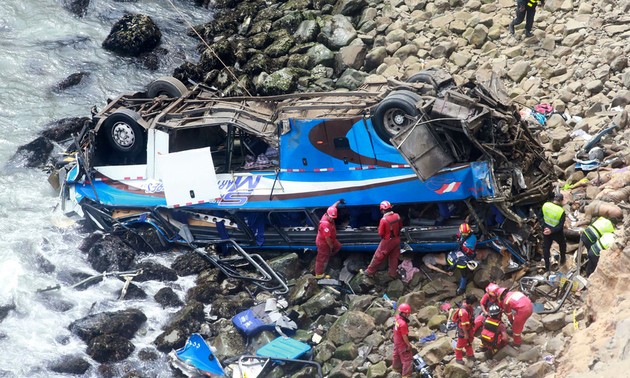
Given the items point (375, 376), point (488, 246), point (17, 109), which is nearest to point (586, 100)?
point (488, 246)

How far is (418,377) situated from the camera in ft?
33.4

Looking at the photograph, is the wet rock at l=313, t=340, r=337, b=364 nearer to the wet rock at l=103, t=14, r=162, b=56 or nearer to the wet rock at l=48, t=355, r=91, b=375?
the wet rock at l=48, t=355, r=91, b=375

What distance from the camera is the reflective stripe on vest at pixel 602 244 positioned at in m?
10.1

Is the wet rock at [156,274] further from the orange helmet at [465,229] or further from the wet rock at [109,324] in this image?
the orange helmet at [465,229]

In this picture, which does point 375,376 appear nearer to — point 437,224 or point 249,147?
point 437,224

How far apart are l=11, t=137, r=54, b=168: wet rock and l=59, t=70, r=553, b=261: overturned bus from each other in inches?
82.4

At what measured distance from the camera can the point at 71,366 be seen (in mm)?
11391

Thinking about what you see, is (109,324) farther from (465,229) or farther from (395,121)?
(465,229)

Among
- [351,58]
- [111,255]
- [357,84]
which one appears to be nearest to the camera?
[111,255]

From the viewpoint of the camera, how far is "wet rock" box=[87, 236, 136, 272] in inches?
527

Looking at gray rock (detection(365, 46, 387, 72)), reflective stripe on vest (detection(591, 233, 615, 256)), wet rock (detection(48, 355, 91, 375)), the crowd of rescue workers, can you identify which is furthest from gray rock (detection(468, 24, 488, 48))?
wet rock (detection(48, 355, 91, 375))

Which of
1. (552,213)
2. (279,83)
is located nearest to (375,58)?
(279,83)

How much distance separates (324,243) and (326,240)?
83 millimetres

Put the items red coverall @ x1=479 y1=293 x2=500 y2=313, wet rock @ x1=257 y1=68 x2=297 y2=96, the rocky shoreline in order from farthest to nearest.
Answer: wet rock @ x1=257 y1=68 x2=297 y2=96
the rocky shoreline
red coverall @ x1=479 y1=293 x2=500 y2=313
